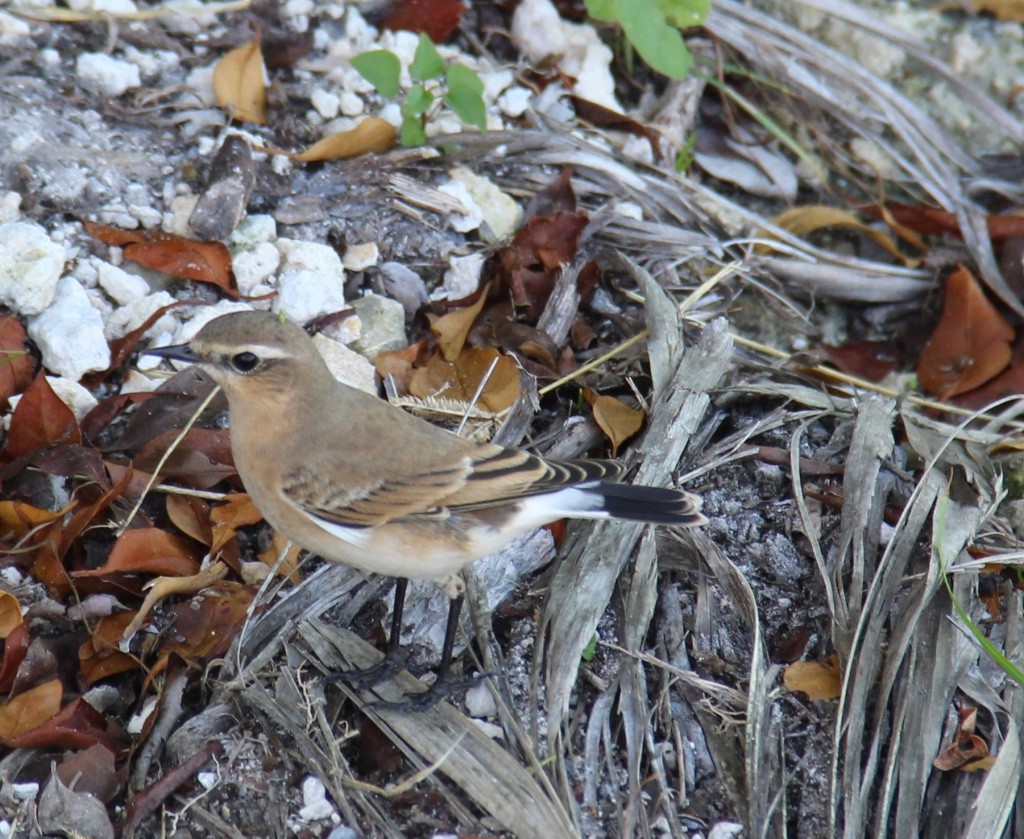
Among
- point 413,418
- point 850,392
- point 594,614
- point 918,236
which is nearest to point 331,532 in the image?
point 413,418

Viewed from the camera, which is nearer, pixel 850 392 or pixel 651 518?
pixel 651 518

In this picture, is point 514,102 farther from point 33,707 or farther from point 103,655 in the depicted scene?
point 33,707

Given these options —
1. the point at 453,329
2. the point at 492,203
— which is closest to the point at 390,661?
the point at 453,329

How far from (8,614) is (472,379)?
7.14ft

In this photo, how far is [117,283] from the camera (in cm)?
507

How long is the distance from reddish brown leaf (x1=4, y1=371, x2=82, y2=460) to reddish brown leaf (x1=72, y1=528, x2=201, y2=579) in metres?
0.52

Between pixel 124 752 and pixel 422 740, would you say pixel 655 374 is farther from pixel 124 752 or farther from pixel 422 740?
pixel 124 752

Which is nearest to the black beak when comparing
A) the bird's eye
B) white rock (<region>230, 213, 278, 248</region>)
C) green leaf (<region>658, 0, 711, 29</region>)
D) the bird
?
the bird

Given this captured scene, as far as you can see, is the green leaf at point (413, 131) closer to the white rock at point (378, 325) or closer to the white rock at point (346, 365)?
the white rock at point (378, 325)

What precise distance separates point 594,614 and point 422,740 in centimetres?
79

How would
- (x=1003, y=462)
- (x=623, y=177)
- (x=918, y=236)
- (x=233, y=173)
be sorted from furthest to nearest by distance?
(x=918, y=236), (x=623, y=177), (x=233, y=173), (x=1003, y=462)

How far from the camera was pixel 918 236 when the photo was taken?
6.68 meters

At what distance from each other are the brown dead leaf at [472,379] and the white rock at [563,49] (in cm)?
198

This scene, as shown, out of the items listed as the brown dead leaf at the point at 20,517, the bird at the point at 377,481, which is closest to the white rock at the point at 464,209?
the bird at the point at 377,481
